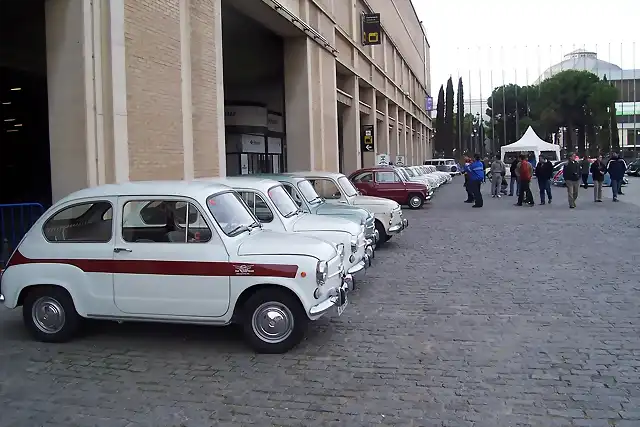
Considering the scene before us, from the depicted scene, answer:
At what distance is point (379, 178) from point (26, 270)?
57.8 ft

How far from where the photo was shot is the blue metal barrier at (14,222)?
10078 millimetres

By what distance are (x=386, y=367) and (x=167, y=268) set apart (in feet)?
7.69

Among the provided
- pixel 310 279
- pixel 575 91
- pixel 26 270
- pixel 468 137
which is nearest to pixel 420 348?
pixel 310 279

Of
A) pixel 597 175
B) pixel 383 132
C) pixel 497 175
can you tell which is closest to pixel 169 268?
pixel 597 175

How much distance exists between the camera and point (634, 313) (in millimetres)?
7910

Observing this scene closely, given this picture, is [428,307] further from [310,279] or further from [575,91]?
[575,91]

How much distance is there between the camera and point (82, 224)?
695 centimetres

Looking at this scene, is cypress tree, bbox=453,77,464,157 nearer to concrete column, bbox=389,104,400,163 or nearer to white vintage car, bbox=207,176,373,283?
concrete column, bbox=389,104,400,163

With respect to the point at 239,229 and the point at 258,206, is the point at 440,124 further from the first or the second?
the point at 239,229

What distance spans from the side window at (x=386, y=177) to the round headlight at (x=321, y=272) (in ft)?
56.3

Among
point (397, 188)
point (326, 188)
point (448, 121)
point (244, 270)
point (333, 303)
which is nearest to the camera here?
point (244, 270)

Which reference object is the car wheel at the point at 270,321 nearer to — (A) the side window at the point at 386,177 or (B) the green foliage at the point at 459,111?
(A) the side window at the point at 386,177

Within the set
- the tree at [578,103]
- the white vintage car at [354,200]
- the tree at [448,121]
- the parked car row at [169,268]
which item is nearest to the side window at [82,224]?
the parked car row at [169,268]

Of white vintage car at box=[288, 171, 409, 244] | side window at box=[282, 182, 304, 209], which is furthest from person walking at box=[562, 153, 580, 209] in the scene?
side window at box=[282, 182, 304, 209]
